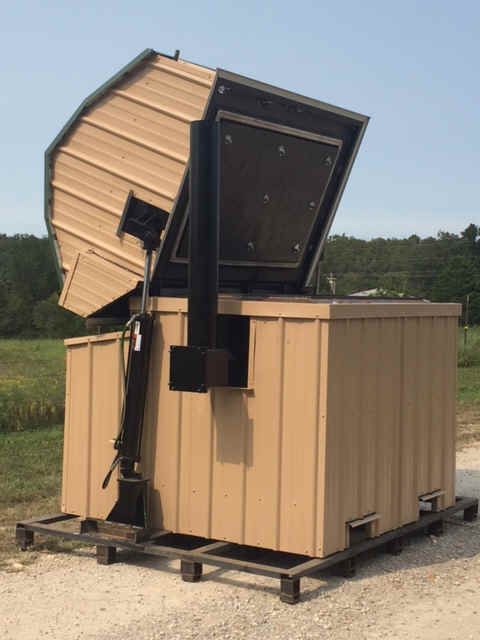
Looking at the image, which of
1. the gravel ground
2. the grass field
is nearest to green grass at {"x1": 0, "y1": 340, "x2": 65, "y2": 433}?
the grass field

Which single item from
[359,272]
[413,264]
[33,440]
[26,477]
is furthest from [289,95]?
[413,264]

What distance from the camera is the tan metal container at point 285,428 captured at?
638cm

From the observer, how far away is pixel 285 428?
644 cm

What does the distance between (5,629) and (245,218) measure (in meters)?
3.60

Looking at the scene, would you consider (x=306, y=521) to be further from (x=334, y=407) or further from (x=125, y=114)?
(x=125, y=114)

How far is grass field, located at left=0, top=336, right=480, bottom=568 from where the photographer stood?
28.7ft

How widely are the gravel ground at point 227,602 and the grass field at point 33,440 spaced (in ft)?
2.57

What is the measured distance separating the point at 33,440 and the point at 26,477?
250cm

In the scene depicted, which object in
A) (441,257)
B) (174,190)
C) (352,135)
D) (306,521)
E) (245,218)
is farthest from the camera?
(441,257)

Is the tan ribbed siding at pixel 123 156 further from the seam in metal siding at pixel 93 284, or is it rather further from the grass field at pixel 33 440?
the grass field at pixel 33 440

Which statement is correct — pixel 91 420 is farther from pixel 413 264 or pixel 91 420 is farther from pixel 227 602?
pixel 413 264

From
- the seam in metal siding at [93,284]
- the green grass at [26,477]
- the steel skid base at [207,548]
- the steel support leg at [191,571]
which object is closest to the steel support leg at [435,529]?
Answer: the steel skid base at [207,548]

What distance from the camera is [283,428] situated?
6.45 metres

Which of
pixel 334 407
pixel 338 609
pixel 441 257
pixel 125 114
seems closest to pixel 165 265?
pixel 125 114
